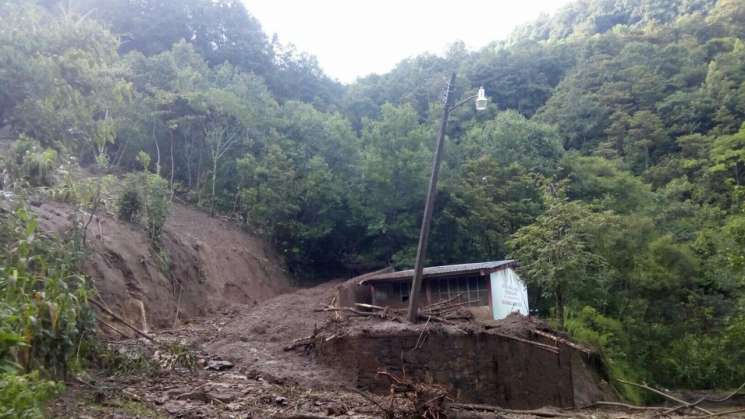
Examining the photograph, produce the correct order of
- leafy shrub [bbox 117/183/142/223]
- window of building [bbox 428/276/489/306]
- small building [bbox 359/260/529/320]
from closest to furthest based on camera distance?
1. leafy shrub [bbox 117/183/142/223]
2. small building [bbox 359/260/529/320]
3. window of building [bbox 428/276/489/306]

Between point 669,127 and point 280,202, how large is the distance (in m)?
28.4

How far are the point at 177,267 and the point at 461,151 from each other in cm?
1971

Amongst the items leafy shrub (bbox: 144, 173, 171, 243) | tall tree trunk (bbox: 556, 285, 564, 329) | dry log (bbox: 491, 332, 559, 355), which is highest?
leafy shrub (bbox: 144, 173, 171, 243)

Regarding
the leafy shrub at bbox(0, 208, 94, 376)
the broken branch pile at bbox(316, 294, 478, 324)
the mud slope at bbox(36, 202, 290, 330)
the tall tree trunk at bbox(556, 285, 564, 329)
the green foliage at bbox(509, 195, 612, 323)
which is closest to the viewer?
the leafy shrub at bbox(0, 208, 94, 376)

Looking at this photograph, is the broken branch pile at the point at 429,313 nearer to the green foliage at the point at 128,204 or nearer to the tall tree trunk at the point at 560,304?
the tall tree trunk at the point at 560,304

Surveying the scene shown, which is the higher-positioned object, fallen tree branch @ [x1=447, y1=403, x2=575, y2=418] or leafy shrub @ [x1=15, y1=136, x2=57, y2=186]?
leafy shrub @ [x1=15, y1=136, x2=57, y2=186]

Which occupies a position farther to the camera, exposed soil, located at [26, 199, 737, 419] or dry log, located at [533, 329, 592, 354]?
dry log, located at [533, 329, 592, 354]

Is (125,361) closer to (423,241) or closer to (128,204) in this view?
(423,241)

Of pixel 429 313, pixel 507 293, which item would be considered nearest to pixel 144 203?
pixel 429 313

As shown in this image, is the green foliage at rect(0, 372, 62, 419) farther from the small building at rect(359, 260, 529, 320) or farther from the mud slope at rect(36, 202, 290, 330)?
the small building at rect(359, 260, 529, 320)

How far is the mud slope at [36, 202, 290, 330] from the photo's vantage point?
15664mm

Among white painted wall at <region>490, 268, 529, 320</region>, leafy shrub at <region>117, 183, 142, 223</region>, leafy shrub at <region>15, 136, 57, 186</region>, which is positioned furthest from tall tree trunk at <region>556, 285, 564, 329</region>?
leafy shrub at <region>15, 136, 57, 186</region>

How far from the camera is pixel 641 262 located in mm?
22859

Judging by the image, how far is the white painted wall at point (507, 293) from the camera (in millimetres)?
20938
